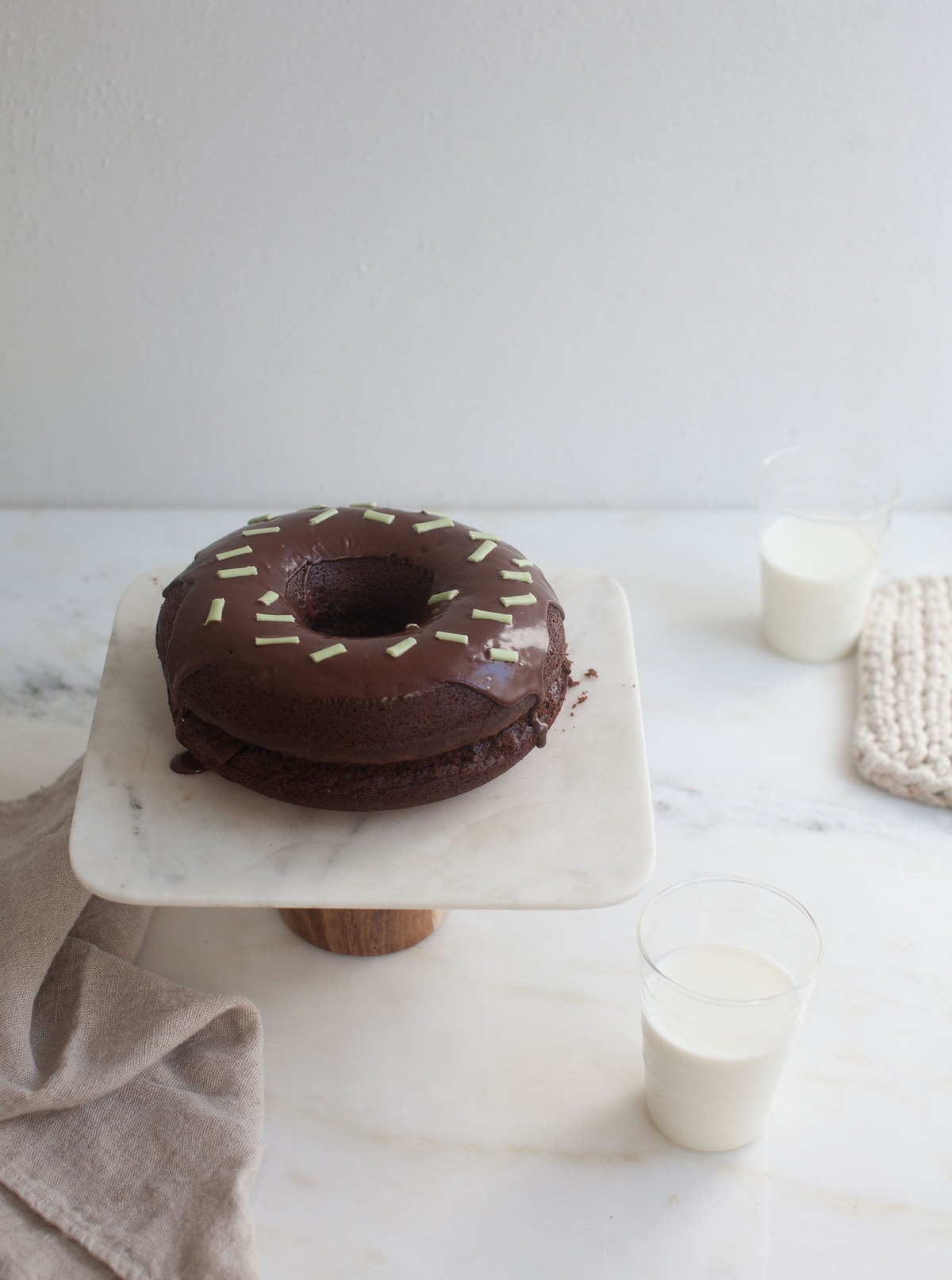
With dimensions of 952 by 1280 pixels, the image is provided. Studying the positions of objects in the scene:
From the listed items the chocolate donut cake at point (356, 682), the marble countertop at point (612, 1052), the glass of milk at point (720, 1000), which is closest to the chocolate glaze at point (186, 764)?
the chocolate donut cake at point (356, 682)

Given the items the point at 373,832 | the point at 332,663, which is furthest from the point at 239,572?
the point at 373,832

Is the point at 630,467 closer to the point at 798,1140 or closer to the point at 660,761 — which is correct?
the point at 660,761

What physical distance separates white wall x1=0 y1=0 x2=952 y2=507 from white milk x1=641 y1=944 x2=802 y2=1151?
1052 millimetres

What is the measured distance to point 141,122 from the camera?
5.09 ft

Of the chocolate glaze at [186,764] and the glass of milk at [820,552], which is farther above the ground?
the chocolate glaze at [186,764]

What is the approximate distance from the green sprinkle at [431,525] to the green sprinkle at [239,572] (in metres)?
0.19

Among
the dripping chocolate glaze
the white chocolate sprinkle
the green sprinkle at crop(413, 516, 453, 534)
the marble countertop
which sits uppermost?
the white chocolate sprinkle

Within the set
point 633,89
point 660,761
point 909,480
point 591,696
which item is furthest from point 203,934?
point 909,480

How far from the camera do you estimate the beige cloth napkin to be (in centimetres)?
89

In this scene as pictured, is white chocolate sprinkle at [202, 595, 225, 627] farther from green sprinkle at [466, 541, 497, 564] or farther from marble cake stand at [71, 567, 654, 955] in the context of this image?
green sprinkle at [466, 541, 497, 564]

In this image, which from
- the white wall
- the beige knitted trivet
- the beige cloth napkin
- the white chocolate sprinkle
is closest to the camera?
the beige cloth napkin

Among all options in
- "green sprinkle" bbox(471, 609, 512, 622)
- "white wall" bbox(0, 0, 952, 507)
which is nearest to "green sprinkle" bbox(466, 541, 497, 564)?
"green sprinkle" bbox(471, 609, 512, 622)

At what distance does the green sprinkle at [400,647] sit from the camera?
99 cm

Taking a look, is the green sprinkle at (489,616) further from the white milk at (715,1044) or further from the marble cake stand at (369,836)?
the white milk at (715,1044)
